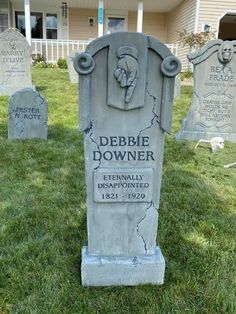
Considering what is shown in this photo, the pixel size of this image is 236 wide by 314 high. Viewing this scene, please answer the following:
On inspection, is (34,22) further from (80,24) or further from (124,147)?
(124,147)

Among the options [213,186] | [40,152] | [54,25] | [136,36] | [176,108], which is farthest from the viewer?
[54,25]

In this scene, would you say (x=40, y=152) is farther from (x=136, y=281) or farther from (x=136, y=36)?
(x=136, y=36)

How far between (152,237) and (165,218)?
97 centimetres

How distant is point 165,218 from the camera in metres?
3.56

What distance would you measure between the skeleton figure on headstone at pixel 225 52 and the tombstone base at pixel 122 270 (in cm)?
466

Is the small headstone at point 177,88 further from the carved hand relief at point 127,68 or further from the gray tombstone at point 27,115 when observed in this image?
the carved hand relief at point 127,68

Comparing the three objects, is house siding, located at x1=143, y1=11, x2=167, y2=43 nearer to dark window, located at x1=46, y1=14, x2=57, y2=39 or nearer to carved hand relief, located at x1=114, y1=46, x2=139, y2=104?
dark window, located at x1=46, y1=14, x2=57, y2=39

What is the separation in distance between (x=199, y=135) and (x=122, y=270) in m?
4.63

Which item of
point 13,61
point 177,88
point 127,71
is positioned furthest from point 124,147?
point 177,88

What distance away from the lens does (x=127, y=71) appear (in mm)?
2131

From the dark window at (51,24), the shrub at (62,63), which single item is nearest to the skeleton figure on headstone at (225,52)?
the shrub at (62,63)

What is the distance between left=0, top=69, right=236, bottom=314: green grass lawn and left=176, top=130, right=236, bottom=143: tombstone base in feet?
3.32

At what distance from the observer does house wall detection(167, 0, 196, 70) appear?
57.7ft

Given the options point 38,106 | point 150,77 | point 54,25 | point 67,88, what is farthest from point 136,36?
point 54,25
